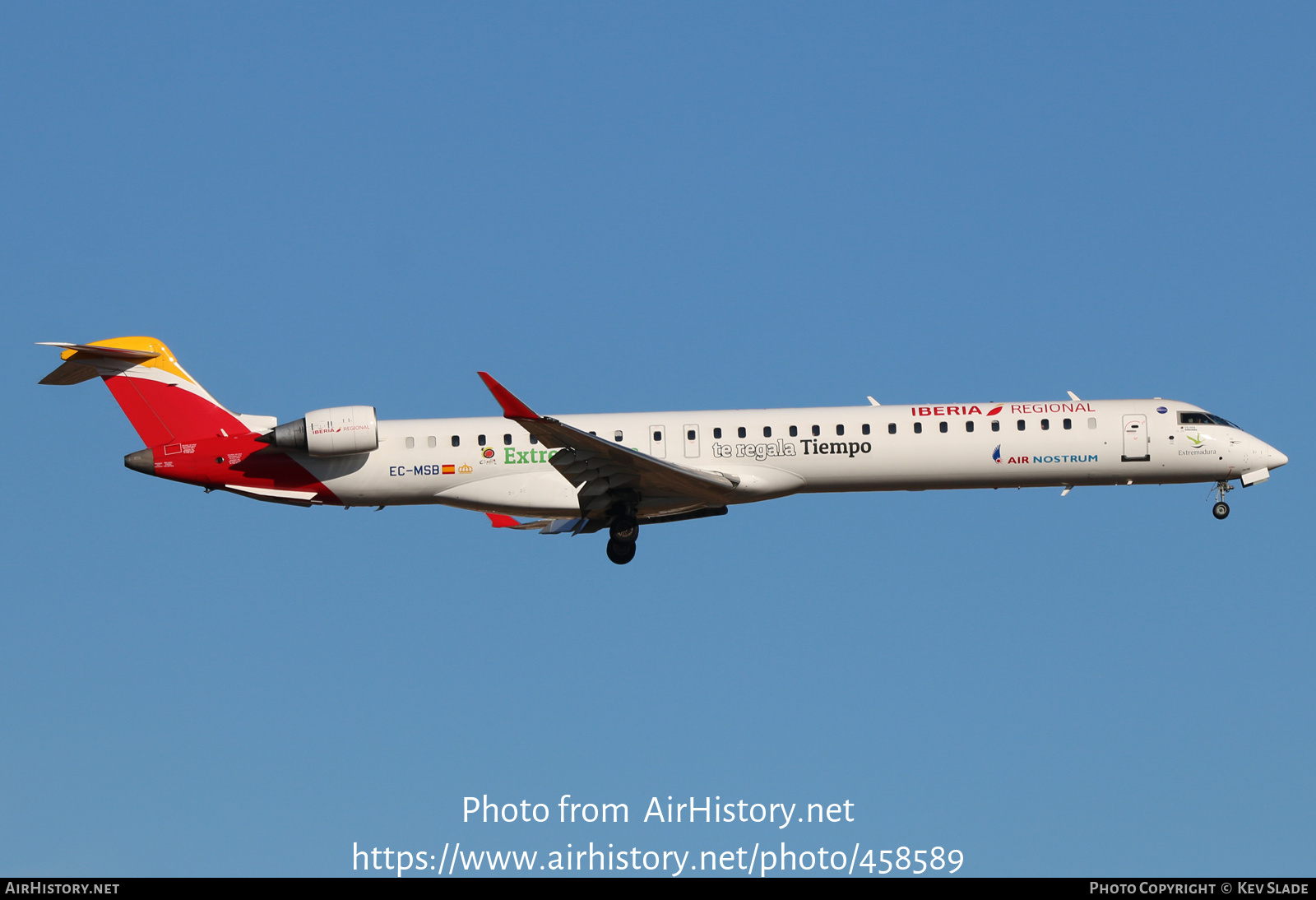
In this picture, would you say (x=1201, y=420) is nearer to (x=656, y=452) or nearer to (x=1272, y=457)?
(x=1272, y=457)

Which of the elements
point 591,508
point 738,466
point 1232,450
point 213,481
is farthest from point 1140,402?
point 213,481

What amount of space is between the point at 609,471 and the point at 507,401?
3427 millimetres

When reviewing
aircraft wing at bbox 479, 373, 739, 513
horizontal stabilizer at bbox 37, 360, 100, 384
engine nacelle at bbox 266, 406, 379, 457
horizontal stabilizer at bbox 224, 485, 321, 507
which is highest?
horizontal stabilizer at bbox 37, 360, 100, 384

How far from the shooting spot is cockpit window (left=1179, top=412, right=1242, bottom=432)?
29734 millimetres

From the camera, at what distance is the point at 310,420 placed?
28828 millimetres

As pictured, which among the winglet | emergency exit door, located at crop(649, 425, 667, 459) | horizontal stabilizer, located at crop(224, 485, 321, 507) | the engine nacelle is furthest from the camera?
horizontal stabilizer, located at crop(224, 485, 321, 507)

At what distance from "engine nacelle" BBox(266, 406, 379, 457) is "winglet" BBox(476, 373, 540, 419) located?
15.0 ft

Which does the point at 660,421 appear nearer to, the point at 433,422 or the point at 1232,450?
the point at 433,422

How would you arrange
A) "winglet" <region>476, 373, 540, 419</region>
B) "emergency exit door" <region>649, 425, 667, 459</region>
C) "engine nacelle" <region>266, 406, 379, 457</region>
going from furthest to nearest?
"emergency exit door" <region>649, 425, 667, 459</region>
"engine nacelle" <region>266, 406, 379, 457</region>
"winglet" <region>476, 373, 540, 419</region>

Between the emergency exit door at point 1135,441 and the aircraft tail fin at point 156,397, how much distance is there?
18.7 m

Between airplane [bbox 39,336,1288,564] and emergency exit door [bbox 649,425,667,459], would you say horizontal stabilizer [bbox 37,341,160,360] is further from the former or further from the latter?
emergency exit door [bbox 649,425,667,459]

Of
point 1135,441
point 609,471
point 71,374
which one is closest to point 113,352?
point 71,374

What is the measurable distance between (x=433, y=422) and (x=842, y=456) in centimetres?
866

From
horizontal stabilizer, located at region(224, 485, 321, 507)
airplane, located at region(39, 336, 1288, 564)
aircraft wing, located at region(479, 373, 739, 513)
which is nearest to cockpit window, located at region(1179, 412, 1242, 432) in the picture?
airplane, located at region(39, 336, 1288, 564)
